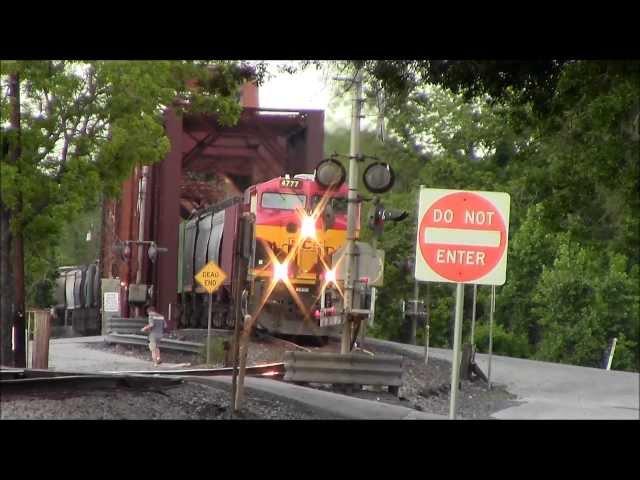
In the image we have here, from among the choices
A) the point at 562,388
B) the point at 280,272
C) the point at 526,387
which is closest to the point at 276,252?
the point at 280,272

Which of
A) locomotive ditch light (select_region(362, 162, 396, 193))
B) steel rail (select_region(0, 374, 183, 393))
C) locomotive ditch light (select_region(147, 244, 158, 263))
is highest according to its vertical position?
locomotive ditch light (select_region(362, 162, 396, 193))

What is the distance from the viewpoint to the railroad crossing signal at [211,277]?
15016mm

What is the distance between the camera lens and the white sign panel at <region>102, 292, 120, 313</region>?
14148 millimetres

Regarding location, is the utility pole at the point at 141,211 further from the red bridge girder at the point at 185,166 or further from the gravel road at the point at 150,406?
the gravel road at the point at 150,406

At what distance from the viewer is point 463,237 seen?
33.0 feet

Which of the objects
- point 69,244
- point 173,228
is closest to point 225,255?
point 173,228

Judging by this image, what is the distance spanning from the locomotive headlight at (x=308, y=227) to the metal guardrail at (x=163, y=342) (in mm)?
1719

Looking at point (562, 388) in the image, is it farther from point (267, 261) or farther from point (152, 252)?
point (152, 252)

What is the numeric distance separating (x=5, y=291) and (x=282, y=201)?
A: 10.5ft

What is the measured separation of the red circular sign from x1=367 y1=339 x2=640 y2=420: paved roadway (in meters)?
3.05

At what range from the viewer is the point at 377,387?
13.9 m

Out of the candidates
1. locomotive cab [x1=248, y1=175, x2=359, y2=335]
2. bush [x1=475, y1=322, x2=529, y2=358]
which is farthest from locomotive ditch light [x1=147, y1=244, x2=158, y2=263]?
bush [x1=475, y1=322, x2=529, y2=358]

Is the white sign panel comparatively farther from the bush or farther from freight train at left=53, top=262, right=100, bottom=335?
the bush
